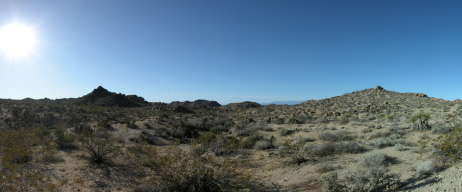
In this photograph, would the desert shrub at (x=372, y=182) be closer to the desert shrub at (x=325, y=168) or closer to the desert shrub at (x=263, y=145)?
the desert shrub at (x=325, y=168)

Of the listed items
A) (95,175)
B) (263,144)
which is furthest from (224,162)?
(95,175)

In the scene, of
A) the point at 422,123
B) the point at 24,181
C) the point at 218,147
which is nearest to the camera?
the point at 24,181

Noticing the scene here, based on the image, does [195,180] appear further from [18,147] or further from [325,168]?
[18,147]

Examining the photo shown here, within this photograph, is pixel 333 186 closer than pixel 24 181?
Yes

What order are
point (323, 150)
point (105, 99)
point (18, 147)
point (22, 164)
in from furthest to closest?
1. point (105, 99)
2. point (323, 150)
3. point (18, 147)
4. point (22, 164)

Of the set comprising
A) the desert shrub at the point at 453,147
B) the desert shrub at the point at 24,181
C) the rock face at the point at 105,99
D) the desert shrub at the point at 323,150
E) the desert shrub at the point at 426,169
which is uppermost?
the rock face at the point at 105,99

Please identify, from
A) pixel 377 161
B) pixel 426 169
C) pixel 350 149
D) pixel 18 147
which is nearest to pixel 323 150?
pixel 350 149

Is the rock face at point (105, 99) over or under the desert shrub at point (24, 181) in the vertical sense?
over

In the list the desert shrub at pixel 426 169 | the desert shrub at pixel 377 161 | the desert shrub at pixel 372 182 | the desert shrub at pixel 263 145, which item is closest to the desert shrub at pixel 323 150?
the desert shrub at pixel 377 161

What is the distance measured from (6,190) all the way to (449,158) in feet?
39.1

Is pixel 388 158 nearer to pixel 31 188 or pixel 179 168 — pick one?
pixel 179 168

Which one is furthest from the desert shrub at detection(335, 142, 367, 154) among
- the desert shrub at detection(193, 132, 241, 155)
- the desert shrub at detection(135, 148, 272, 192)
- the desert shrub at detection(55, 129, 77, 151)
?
the desert shrub at detection(55, 129, 77, 151)

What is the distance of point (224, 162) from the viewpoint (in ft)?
32.7

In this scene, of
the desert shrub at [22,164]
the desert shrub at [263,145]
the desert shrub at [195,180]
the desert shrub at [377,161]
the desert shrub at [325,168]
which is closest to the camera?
the desert shrub at [195,180]
